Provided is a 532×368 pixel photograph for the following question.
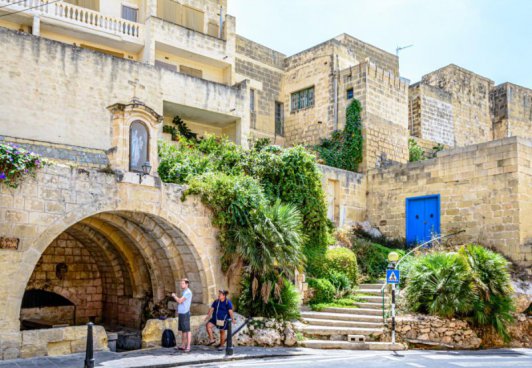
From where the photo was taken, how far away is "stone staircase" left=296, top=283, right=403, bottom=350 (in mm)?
13234

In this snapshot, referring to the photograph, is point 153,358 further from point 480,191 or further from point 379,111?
point 379,111

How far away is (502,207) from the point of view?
17672 mm

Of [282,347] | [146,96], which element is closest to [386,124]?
[146,96]

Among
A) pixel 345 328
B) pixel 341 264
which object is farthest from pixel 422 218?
pixel 345 328

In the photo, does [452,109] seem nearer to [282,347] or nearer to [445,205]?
[445,205]

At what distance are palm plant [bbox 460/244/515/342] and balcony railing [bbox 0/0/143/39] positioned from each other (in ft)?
51.7

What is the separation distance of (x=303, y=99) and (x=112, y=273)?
14.5 meters

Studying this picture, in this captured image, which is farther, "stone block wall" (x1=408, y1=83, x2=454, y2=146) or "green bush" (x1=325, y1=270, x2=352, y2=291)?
"stone block wall" (x1=408, y1=83, x2=454, y2=146)

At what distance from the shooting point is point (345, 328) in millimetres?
13664

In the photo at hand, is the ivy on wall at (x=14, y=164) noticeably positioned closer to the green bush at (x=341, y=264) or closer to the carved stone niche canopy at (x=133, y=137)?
the carved stone niche canopy at (x=133, y=137)

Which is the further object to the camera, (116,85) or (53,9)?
(53,9)

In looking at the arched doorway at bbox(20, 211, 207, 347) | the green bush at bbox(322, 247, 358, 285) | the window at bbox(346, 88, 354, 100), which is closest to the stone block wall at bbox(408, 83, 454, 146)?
the window at bbox(346, 88, 354, 100)

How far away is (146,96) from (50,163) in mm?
8859

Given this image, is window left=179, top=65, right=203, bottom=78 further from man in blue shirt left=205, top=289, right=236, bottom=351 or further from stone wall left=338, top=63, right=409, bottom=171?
man in blue shirt left=205, top=289, right=236, bottom=351
